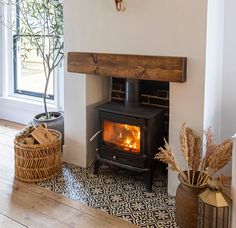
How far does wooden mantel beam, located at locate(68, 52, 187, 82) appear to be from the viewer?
2.40 metres

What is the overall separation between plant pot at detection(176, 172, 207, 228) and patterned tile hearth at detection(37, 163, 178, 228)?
0.33 ft

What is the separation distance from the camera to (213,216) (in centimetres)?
193

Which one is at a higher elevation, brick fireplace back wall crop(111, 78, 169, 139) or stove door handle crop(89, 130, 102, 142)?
brick fireplace back wall crop(111, 78, 169, 139)

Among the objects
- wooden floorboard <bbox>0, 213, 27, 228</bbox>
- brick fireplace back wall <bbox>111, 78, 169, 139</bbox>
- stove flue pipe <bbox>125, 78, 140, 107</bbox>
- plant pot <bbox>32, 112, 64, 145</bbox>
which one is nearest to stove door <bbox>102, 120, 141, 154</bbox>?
stove flue pipe <bbox>125, 78, 140, 107</bbox>

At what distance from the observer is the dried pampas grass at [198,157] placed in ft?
7.06

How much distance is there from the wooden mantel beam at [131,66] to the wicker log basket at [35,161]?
0.70 meters

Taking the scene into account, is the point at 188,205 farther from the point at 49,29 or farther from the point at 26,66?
the point at 26,66

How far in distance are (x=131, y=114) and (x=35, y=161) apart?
2.93 ft

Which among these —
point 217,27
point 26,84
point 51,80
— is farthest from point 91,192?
point 26,84

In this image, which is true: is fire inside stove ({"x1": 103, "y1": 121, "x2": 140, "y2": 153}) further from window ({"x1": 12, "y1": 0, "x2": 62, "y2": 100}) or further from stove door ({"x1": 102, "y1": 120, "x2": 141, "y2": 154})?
window ({"x1": 12, "y1": 0, "x2": 62, "y2": 100})

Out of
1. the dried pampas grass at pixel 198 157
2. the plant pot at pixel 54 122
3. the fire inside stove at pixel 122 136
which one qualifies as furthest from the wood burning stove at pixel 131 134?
the plant pot at pixel 54 122

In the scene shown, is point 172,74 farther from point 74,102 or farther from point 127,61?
point 74,102

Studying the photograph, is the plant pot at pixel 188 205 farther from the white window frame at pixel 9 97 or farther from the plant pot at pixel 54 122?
the white window frame at pixel 9 97

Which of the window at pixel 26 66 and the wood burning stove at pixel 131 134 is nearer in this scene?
the wood burning stove at pixel 131 134
